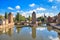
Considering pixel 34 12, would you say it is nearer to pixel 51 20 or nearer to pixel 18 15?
pixel 18 15

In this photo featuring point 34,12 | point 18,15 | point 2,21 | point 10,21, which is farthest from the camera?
point 18,15

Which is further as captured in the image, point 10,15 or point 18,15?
point 18,15

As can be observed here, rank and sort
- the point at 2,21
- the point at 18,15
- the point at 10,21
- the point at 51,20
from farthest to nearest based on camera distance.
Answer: the point at 51,20
the point at 18,15
the point at 10,21
the point at 2,21

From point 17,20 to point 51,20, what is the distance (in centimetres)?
1079

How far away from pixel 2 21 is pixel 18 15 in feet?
35.2

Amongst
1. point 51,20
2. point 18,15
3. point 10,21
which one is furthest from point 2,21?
point 51,20

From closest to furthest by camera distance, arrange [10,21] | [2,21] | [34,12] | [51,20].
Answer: [2,21], [34,12], [10,21], [51,20]

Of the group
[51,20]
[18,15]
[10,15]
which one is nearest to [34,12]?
[10,15]

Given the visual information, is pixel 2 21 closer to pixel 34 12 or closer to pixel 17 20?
pixel 34 12

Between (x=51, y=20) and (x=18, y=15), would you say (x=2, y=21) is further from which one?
(x=51, y=20)

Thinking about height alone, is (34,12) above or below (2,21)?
above

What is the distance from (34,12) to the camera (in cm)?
2406

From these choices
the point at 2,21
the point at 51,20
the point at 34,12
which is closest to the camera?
the point at 2,21

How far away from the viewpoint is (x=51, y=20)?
37.4 m
